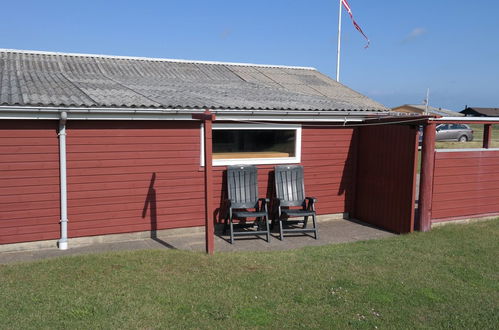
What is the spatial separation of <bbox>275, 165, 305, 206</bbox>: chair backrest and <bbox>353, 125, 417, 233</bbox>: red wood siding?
1455 millimetres

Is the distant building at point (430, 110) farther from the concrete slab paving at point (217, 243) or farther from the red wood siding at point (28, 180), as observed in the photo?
the red wood siding at point (28, 180)

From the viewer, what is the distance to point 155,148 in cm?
730

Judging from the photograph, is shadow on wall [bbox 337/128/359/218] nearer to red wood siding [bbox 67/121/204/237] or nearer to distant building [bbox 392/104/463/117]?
red wood siding [bbox 67/121/204/237]

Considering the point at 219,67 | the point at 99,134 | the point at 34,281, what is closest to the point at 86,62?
the point at 219,67

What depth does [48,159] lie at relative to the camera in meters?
6.58

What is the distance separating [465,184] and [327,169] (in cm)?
255

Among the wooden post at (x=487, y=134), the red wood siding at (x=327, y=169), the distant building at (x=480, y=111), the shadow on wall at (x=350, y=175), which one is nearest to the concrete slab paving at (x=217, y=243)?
the red wood siding at (x=327, y=169)

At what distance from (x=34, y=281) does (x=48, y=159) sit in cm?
213

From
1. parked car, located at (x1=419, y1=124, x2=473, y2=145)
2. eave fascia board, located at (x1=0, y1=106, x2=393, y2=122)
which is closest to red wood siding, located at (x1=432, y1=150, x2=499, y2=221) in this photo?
eave fascia board, located at (x1=0, y1=106, x2=393, y2=122)

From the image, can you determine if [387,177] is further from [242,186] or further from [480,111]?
[480,111]

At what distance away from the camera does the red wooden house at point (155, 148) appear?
6496 millimetres

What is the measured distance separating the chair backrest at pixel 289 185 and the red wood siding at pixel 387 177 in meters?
1.45

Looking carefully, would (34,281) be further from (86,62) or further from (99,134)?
(86,62)

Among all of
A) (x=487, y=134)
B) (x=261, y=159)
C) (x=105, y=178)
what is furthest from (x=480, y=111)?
(x=105, y=178)
